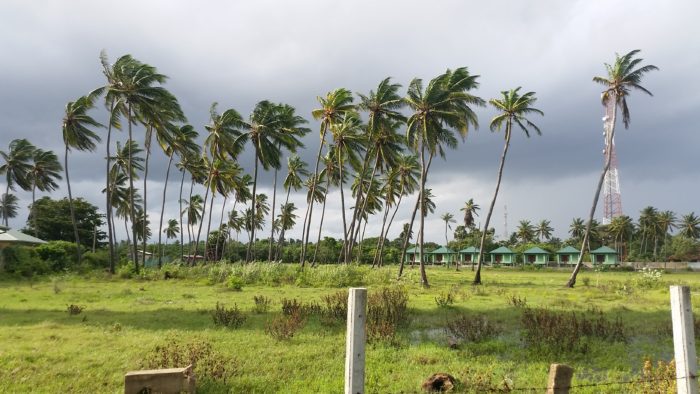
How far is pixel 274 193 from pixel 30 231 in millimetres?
33308

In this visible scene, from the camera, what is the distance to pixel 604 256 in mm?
73812

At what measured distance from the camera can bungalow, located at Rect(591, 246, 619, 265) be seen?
70688mm

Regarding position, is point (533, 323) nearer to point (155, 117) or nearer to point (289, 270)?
point (289, 270)

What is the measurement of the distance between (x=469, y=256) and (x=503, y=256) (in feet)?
26.9

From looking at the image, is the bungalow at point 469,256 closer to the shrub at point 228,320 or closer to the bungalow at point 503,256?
the bungalow at point 503,256

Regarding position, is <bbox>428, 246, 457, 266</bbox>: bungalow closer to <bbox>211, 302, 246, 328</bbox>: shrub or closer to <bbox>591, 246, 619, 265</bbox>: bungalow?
<bbox>591, 246, 619, 265</bbox>: bungalow

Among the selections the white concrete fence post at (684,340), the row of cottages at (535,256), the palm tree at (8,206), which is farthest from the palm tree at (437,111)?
the palm tree at (8,206)

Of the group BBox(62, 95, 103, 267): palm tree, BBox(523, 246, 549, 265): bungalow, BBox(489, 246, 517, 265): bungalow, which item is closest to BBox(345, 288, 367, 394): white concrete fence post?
BBox(62, 95, 103, 267): palm tree

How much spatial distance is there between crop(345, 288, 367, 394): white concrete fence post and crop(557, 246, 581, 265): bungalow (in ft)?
249

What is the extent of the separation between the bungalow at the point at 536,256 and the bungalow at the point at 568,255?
1977mm

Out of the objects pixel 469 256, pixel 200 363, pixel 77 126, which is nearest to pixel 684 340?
pixel 200 363

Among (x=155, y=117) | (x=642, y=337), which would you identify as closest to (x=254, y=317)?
(x=642, y=337)

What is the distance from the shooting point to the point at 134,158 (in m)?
47.4

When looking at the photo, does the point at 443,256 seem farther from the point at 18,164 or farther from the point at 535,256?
the point at 18,164
